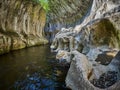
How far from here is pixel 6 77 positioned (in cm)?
1120

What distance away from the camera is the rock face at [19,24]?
69.6 feet

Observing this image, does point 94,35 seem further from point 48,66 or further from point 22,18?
point 22,18

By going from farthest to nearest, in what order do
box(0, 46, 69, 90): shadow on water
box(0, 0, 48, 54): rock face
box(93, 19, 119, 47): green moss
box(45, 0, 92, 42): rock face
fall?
box(45, 0, 92, 42): rock face, box(0, 0, 48, 54): rock face, box(93, 19, 119, 47): green moss, box(0, 46, 69, 90): shadow on water

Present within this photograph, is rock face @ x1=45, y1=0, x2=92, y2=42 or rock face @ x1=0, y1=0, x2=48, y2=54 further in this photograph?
rock face @ x1=45, y1=0, x2=92, y2=42

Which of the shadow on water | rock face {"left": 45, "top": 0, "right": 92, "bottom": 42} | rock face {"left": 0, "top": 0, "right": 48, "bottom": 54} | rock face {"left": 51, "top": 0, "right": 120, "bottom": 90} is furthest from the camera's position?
rock face {"left": 45, "top": 0, "right": 92, "bottom": 42}

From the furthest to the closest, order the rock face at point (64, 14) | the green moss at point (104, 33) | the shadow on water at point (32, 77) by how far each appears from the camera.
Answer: the rock face at point (64, 14), the green moss at point (104, 33), the shadow on water at point (32, 77)

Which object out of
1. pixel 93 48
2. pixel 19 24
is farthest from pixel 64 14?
pixel 93 48

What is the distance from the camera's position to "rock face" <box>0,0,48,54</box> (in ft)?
69.6

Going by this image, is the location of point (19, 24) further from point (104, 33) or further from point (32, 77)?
point (32, 77)

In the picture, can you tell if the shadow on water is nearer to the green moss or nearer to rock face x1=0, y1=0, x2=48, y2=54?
the green moss

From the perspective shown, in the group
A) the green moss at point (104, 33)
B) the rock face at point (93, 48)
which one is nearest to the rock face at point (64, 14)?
the rock face at point (93, 48)

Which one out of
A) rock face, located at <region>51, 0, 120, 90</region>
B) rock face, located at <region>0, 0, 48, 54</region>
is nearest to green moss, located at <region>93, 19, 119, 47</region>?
rock face, located at <region>51, 0, 120, 90</region>

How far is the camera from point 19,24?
27172 mm

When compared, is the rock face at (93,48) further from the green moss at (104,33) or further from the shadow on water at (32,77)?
the shadow on water at (32,77)
